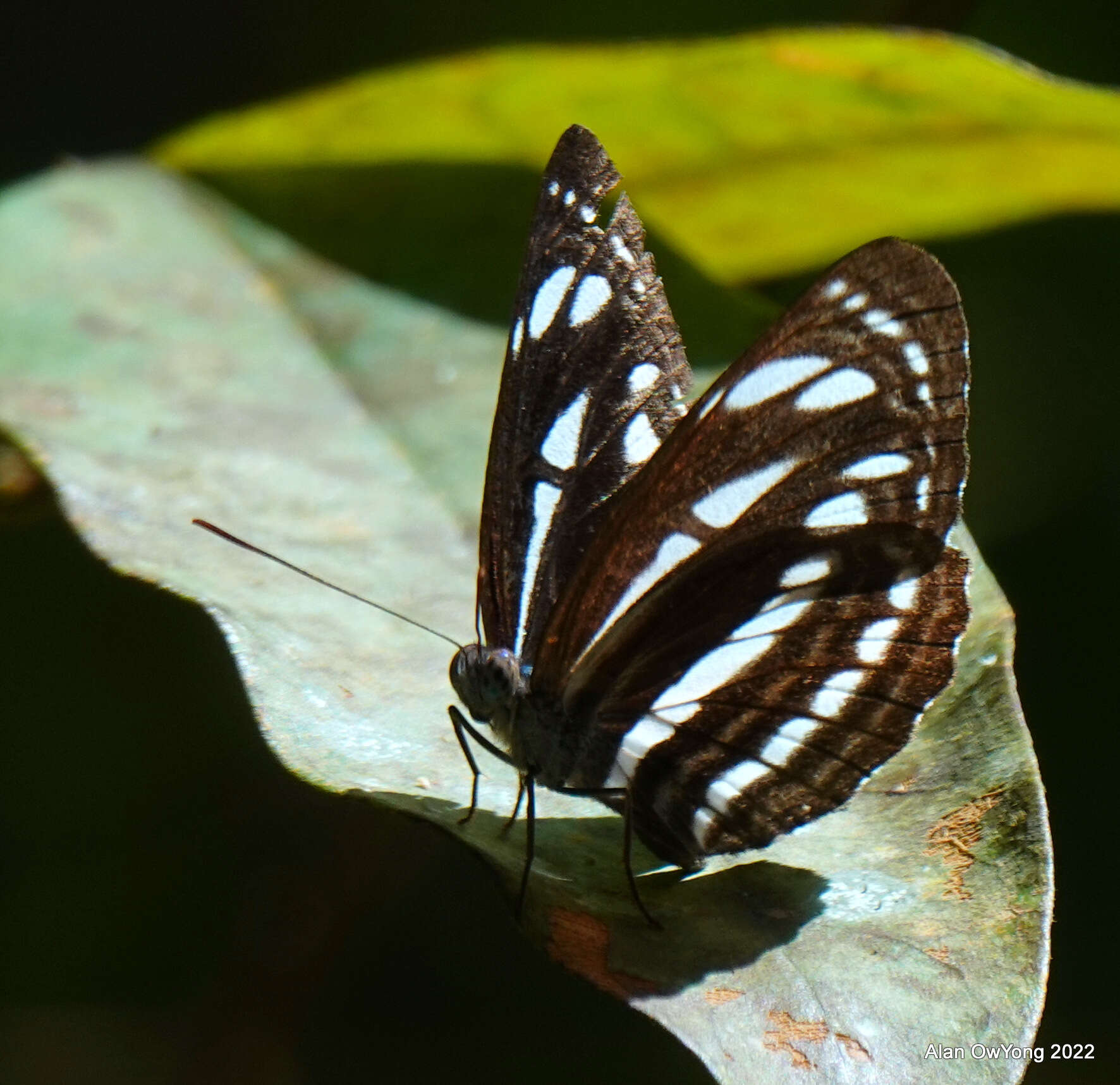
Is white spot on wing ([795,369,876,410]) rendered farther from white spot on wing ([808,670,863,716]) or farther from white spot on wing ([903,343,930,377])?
white spot on wing ([808,670,863,716])

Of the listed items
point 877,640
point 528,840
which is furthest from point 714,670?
point 528,840

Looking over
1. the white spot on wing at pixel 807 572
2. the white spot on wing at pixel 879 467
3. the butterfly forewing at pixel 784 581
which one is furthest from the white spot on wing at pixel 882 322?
the white spot on wing at pixel 807 572

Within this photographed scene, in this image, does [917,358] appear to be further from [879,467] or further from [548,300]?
[548,300]

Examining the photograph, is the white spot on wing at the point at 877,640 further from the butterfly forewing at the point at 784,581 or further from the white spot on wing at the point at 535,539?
the white spot on wing at the point at 535,539

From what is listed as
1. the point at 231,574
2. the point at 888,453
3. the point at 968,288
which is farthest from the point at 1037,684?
the point at 231,574

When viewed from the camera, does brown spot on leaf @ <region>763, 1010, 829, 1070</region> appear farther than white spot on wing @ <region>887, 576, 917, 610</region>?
No

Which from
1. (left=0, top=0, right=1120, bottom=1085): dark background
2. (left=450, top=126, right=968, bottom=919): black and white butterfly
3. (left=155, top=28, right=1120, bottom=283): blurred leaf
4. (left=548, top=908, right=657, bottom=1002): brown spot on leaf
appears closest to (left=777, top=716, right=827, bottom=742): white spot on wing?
(left=450, top=126, right=968, bottom=919): black and white butterfly

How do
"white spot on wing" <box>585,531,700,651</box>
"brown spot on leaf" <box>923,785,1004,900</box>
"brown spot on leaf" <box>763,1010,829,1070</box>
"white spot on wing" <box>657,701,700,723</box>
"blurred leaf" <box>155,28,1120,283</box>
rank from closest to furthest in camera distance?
"brown spot on leaf" <box>763,1010,829,1070</box>, "brown spot on leaf" <box>923,785,1004,900</box>, "white spot on wing" <box>585,531,700,651</box>, "white spot on wing" <box>657,701,700,723</box>, "blurred leaf" <box>155,28,1120,283</box>
